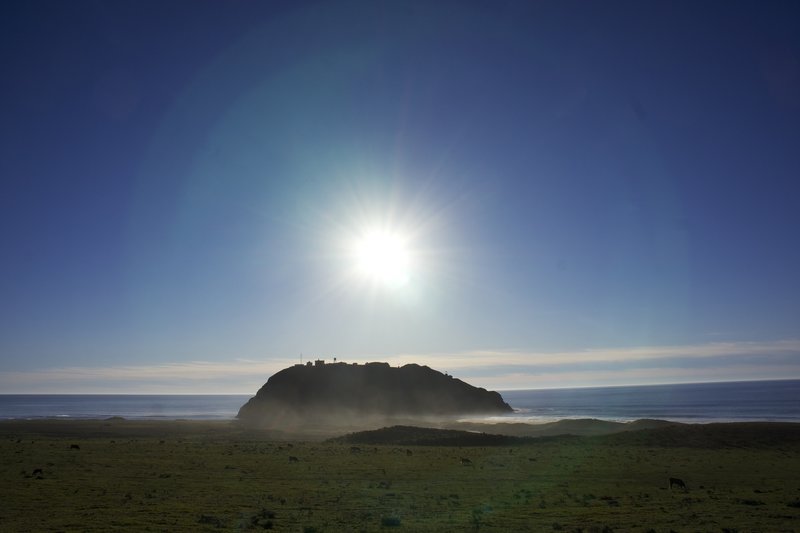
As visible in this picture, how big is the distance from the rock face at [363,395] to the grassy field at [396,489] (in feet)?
301

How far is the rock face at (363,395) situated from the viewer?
5620 inches

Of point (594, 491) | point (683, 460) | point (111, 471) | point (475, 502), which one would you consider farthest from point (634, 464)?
point (111, 471)

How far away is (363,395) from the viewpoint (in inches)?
5965

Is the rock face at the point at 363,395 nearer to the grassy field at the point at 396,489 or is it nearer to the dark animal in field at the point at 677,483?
the grassy field at the point at 396,489

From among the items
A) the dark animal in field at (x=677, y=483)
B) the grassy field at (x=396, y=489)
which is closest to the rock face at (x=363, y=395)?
the grassy field at (x=396, y=489)

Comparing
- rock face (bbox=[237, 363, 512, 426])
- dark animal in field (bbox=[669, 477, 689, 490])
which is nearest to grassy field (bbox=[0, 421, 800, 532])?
dark animal in field (bbox=[669, 477, 689, 490])

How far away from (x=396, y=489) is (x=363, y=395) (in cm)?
12450

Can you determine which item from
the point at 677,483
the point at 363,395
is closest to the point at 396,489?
the point at 677,483

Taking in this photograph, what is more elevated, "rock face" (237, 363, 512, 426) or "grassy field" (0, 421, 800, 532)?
"rock face" (237, 363, 512, 426)

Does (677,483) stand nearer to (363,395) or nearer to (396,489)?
(396,489)

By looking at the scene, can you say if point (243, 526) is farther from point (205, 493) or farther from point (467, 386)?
point (467, 386)

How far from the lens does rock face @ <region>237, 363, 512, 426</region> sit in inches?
5620

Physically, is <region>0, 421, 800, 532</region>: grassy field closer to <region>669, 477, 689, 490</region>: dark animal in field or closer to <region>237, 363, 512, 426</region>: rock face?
<region>669, 477, 689, 490</region>: dark animal in field

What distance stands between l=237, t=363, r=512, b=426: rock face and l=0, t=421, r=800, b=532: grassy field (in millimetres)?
91777
